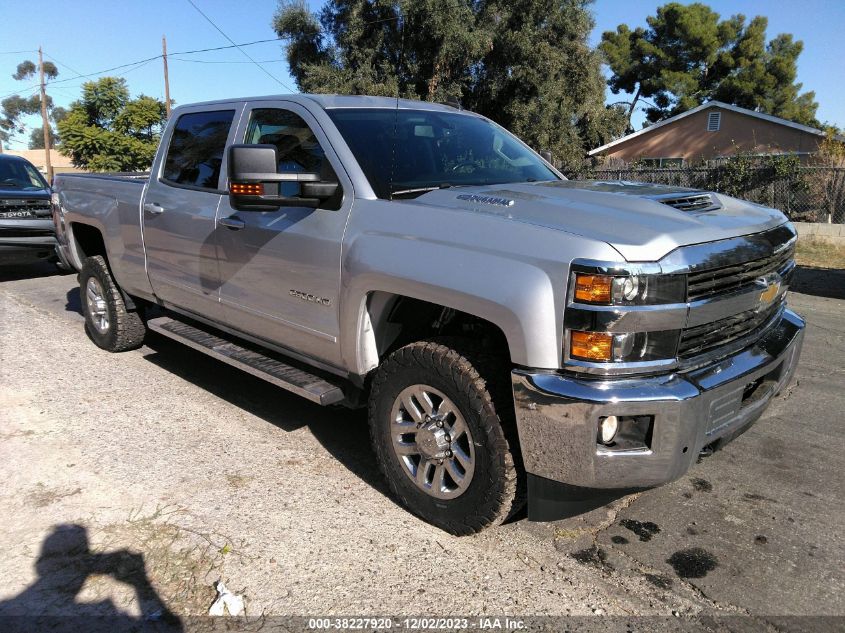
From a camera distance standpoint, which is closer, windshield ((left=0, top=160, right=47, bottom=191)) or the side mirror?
the side mirror

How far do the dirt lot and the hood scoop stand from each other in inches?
50.8

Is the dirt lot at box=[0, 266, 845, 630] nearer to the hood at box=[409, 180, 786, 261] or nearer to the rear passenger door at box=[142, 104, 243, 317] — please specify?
the rear passenger door at box=[142, 104, 243, 317]

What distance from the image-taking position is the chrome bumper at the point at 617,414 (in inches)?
95.7

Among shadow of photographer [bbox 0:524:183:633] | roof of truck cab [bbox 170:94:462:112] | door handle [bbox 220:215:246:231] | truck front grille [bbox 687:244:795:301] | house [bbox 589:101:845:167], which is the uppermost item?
house [bbox 589:101:845:167]

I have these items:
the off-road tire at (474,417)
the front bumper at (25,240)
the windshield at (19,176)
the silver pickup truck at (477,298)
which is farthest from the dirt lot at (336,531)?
the windshield at (19,176)

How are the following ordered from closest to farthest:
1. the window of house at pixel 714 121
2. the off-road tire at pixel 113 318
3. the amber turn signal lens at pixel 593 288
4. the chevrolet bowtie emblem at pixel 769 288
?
the amber turn signal lens at pixel 593 288 → the chevrolet bowtie emblem at pixel 769 288 → the off-road tire at pixel 113 318 → the window of house at pixel 714 121

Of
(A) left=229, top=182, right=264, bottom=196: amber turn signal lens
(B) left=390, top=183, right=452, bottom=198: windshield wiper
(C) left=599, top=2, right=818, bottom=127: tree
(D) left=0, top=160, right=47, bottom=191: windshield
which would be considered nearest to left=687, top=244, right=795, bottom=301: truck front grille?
(B) left=390, top=183, right=452, bottom=198: windshield wiper

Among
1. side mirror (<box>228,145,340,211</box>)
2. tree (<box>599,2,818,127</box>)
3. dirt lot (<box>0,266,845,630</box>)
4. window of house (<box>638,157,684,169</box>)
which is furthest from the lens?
tree (<box>599,2,818,127</box>)

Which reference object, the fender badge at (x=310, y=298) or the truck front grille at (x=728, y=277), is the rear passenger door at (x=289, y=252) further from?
the truck front grille at (x=728, y=277)

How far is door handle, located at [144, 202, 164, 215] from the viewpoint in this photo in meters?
4.73

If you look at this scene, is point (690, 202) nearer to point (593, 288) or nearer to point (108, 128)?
point (593, 288)

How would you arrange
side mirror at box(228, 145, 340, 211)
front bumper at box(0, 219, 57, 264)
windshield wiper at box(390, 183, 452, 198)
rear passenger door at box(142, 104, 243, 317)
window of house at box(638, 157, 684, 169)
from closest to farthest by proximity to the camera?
side mirror at box(228, 145, 340, 211)
windshield wiper at box(390, 183, 452, 198)
rear passenger door at box(142, 104, 243, 317)
front bumper at box(0, 219, 57, 264)
window of house at box(638, 157, 684, 169)

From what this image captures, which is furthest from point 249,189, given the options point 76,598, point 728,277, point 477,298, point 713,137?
point 713,137

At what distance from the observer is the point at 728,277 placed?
108 inches
